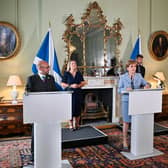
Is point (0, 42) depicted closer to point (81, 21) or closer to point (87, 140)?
point (81, 21)

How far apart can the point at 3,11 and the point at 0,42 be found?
65 cm

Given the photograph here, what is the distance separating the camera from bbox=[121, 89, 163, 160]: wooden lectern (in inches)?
133

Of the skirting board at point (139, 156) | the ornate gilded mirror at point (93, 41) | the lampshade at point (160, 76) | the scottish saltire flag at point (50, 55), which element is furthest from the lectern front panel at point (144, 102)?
the lampshade at point (160, 76)

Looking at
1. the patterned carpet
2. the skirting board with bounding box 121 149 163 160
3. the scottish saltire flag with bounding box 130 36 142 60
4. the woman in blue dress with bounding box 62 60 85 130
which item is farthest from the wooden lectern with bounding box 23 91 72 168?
the scottish saltire flag with bounding box 130 36 142 60

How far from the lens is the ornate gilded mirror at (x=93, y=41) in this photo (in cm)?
516

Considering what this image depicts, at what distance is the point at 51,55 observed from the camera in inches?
182

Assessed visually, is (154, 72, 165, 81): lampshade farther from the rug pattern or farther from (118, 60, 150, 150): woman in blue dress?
(118, 60, 150, 150): woman in blue dress

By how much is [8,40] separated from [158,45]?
12.7 ft

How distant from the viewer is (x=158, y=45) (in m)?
6.12

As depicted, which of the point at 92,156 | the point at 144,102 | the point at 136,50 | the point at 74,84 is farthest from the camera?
the point at 136,50

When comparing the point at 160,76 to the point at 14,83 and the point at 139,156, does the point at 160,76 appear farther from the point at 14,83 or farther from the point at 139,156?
the point at 14,83

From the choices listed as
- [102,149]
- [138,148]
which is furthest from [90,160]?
[138,148]

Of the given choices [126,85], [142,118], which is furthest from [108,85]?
[142,118]

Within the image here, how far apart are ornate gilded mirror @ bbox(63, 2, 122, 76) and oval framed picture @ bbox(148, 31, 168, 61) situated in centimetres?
103
